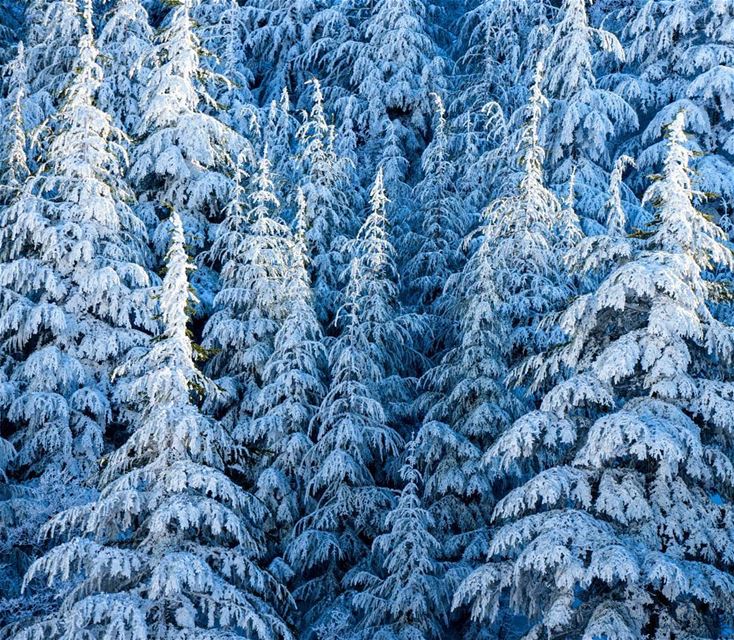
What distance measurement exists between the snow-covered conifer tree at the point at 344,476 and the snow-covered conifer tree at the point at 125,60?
9.51m

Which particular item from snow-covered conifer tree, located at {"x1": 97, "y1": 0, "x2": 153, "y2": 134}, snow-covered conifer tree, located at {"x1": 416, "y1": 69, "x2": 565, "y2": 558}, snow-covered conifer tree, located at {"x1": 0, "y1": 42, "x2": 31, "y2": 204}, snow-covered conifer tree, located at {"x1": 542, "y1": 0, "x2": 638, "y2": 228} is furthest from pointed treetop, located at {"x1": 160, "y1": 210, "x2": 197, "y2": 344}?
snow-covered conifer tree, located at {"x1": 542, "y1": 0, "x2": 638, "y2": 228}

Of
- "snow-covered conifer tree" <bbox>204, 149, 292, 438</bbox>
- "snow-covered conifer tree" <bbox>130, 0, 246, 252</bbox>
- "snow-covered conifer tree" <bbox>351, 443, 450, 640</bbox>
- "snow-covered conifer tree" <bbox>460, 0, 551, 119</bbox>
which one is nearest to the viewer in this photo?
"snow-covered conifer tree" <bbox>351, 443, 450, 640</bbox>

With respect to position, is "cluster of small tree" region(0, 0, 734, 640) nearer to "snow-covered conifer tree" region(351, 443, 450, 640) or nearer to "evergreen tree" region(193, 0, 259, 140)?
"snow-covered conifer tree" region(351, 443, 450, 640)

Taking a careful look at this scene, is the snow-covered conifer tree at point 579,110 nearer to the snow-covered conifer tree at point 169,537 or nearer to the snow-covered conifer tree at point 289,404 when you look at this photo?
the snow-covered conifer tree at point 289,404

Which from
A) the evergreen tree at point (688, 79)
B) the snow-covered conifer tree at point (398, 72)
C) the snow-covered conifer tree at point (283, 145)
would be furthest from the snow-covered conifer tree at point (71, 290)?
the evergreen tree at point (688, 79)

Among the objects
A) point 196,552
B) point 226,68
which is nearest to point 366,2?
point 226,68

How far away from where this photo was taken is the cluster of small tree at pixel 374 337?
35.5 ft

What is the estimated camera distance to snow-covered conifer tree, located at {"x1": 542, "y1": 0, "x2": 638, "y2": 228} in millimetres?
21172

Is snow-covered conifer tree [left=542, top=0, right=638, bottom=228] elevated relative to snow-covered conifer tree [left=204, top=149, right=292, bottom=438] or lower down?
elevated

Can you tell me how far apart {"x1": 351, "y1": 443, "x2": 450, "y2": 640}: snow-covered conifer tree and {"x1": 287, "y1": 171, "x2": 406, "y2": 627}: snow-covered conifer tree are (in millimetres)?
793

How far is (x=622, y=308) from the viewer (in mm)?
11031

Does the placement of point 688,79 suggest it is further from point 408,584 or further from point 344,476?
point 408,584

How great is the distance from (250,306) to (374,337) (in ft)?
9.42

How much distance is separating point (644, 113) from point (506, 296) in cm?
1054
